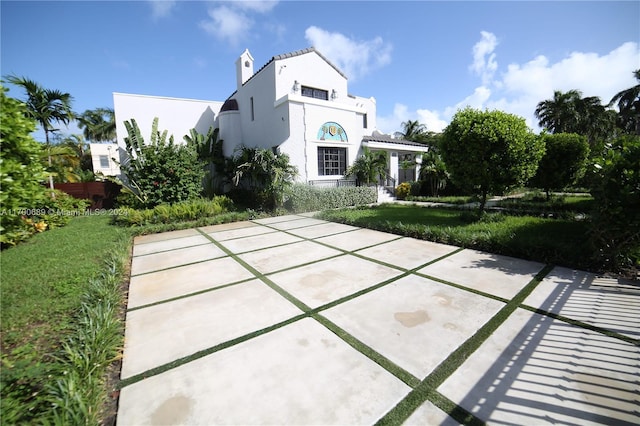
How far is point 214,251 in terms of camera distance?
672 centimetres

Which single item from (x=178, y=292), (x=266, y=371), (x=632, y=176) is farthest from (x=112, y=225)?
(x=632, y=176)

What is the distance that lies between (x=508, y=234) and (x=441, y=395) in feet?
18.0

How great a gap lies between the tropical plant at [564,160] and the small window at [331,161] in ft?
30.7

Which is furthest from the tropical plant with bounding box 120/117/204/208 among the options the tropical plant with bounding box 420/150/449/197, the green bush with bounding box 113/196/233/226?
the tropical plant with bounding box 420/150/449/197

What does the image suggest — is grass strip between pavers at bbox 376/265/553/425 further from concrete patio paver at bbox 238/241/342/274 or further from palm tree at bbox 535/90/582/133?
palm tree at bbox 535/90/582/133

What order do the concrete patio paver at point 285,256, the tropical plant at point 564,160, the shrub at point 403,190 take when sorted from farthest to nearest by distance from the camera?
1. the shrub at point 403,190
2. the tropical plant at point 564,160
3. the concrete patio paver at point 285,256

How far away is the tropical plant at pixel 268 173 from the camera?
12125mm

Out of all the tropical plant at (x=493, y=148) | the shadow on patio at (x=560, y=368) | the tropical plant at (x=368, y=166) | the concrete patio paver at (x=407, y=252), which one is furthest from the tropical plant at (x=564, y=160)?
the shadow on patio at (x=560, y=368)

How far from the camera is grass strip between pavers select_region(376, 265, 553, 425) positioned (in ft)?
6.56

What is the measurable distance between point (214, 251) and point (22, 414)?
484 cm

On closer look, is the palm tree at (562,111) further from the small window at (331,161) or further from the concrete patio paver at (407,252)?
the concrete patio paver at (407,252)

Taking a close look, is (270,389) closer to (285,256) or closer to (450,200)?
(285,256)

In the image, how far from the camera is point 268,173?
12.3 metres

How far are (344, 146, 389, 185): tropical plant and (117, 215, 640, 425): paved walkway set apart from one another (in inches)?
399
